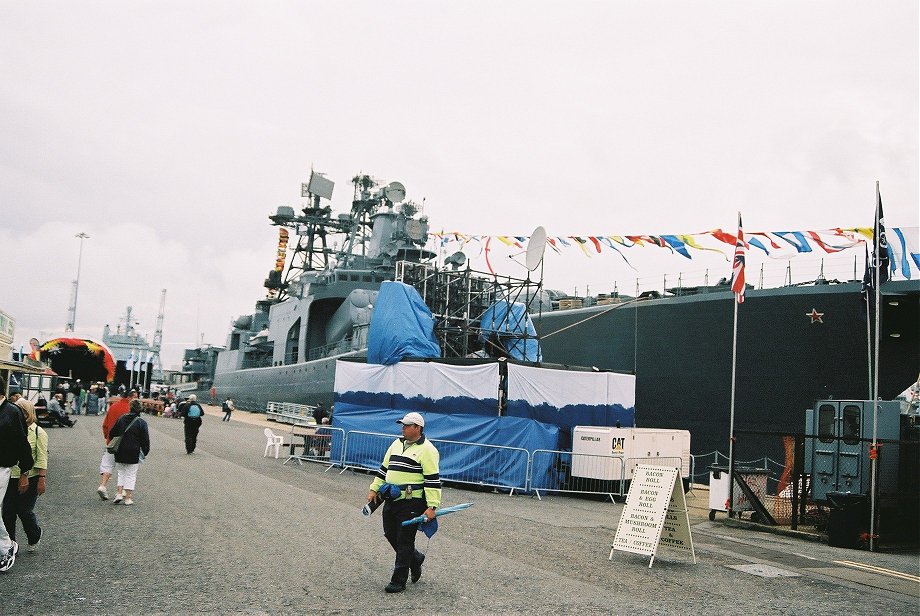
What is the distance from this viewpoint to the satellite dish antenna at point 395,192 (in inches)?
1633

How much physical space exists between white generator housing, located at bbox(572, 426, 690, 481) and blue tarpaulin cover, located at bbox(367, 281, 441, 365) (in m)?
4.65

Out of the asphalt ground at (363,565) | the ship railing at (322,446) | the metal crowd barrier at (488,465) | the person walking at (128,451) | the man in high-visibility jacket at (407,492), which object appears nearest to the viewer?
the asphalt ground at (363,565)

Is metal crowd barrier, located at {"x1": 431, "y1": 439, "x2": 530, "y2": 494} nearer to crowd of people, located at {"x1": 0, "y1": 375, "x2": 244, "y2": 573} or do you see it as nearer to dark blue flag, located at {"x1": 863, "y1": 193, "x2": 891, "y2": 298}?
crowd of people, located at {"x1": 0, "y1": 375, "x2": 244, "y2": 573}

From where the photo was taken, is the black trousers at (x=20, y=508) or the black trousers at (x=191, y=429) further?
the black trousers at (x=191, y=429)

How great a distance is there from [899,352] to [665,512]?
1422 cm

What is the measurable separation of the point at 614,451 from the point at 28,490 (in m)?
10.7

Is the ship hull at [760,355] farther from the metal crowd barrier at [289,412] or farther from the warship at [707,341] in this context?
the metal crowd barrier at [289,412]

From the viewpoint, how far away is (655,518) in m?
8.67

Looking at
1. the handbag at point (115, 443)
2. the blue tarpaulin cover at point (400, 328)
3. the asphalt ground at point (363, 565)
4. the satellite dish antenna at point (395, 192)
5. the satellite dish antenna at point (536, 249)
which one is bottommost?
the asphalt ground at point (363, 565)

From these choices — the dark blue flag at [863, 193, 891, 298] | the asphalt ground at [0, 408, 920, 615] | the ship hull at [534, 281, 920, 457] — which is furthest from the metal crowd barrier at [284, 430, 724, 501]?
the dark blue flag at [863, 193, 891, 298]

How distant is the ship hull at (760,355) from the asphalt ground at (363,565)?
938 cm

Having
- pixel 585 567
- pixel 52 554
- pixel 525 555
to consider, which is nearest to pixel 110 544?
pixel 52 554

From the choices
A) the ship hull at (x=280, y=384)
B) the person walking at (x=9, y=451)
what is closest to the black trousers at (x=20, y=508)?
the person walking at (x=9, y=451)

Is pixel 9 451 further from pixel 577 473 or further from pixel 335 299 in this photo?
pixel 335 299
